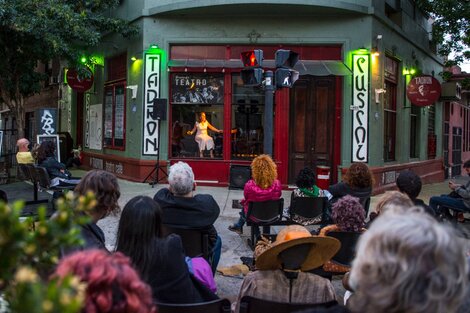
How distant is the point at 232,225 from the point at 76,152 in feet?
30.9

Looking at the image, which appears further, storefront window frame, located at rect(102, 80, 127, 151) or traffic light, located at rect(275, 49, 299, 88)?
storefront window frame, located at rect(102, 80, 127, 151)

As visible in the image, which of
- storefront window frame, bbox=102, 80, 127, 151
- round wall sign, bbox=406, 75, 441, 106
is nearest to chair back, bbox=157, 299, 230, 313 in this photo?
storefront window frame, bbox=102, 80, 127, 151

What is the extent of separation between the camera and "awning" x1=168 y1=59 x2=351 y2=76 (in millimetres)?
11540

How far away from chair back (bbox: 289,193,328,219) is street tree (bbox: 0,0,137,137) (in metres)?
7.76

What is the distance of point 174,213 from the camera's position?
15.7ft

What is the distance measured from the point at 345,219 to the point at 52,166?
616 cm

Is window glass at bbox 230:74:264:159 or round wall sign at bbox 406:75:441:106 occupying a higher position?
round wall sign at bbox 406:75:441:106

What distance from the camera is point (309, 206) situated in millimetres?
6645

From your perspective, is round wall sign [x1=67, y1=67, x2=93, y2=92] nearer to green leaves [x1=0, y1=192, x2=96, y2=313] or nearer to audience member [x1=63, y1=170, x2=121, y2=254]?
audience member [x1=63, y1=170, x2=121, y2=254]

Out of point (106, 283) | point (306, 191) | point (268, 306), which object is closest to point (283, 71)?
point (306, 191)

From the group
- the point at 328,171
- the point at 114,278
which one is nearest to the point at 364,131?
the point at 328,171

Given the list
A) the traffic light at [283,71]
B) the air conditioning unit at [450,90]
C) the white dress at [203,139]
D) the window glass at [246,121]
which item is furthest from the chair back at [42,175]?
the air conditioning unit at [450,90]

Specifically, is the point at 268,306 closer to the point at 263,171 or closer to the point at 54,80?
the point at 263,171

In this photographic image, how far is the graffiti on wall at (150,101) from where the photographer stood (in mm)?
12438
